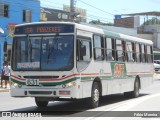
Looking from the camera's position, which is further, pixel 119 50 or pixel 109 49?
pixel 119 50

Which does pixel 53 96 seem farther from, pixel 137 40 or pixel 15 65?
pixel 137 40

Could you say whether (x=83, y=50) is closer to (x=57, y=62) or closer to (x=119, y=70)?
(x=57, y=62)

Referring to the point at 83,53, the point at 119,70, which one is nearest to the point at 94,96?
the point at 83,53

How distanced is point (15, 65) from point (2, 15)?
25245 mm

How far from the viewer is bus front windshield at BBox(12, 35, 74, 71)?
1399 cm

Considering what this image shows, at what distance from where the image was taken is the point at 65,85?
1388cm

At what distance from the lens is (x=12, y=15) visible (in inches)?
1572

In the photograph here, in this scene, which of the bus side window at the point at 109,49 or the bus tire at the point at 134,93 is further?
the bus tire at the point at 134,93

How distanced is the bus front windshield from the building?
23081 millimetres

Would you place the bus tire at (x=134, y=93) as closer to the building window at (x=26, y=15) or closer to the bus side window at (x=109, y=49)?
the bus side window at (x=109, y=49)

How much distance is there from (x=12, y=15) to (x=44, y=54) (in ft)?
87.0

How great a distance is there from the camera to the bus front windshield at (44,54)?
13992 mm

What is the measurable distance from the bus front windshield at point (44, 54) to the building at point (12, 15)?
23.1 meters

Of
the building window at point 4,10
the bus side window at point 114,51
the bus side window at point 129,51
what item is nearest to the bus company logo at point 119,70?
the bus side window at point 114,51
